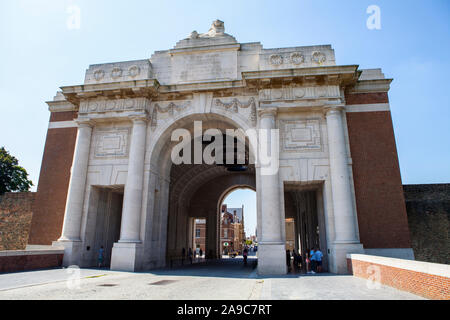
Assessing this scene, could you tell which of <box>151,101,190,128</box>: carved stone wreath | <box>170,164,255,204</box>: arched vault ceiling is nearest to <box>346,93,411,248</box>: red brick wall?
<box>151,101,190,128</box>: carved stone wreath

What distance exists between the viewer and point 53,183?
19906mm

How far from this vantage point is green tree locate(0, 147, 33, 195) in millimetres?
36719

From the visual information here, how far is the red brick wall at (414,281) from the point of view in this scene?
6.67m

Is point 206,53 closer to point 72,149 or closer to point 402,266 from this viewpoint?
point 72,149

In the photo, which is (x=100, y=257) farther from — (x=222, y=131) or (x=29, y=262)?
(x=222, y=131)

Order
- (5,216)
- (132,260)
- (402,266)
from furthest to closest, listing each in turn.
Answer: (5,216) → (132,260) → (402,266)

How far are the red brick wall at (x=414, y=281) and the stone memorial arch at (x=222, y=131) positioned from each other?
4.82 metres

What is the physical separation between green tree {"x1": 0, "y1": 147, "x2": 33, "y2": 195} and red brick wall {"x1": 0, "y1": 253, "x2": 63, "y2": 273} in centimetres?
2675

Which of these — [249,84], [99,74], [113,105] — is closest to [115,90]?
[113,105]

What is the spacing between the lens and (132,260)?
1596cm

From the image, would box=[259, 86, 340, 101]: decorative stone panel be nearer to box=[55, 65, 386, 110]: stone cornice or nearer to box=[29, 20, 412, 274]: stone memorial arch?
box=[29, 20, 412, 274]: stone memorial arch

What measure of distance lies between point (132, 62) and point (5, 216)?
698 inches
